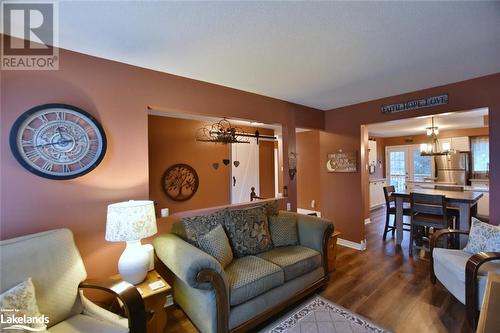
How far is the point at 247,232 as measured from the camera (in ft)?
8.05

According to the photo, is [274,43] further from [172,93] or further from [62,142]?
[62,142]

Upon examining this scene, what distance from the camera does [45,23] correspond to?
1.54m

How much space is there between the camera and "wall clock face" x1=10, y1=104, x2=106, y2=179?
1.66 meters

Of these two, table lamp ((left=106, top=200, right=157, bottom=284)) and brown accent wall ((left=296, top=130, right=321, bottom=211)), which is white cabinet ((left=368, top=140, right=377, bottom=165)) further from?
table lamp ((left=106, top=200, right=157, bottom=284))

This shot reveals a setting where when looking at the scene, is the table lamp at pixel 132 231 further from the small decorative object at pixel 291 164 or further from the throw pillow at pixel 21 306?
the small decorative object at pixel 291 164

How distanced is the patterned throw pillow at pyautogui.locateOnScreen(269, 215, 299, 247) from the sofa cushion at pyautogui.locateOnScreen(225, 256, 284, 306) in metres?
0.48

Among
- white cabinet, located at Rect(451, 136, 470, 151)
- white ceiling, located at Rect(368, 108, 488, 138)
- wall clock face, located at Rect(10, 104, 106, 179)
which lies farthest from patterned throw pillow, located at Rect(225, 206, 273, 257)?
white cabinet, located at Rect(451, 136, 470, 151)

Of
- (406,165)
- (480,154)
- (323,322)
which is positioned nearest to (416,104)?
(323,322)

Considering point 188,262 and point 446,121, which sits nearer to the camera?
point 188,262

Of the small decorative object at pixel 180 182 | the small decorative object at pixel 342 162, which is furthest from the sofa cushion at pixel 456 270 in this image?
the small decorative object at pixel 180 182

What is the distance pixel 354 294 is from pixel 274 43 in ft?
8.92

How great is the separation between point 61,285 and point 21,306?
10.4 inches

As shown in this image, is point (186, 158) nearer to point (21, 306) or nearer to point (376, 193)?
point (21, 306)

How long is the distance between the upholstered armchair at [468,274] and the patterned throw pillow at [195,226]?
226 cm
